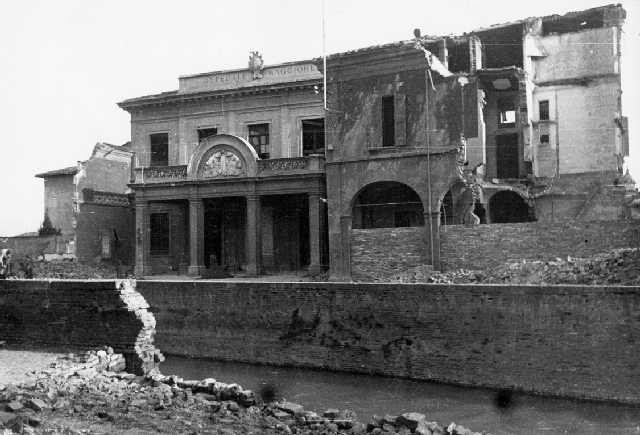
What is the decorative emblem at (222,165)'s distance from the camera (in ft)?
92.6

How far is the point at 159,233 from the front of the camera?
111 feet

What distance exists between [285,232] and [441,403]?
60.4 ft

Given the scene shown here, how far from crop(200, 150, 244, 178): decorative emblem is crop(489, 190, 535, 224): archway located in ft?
41.0

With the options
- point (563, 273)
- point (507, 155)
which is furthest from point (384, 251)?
point (507, 155)

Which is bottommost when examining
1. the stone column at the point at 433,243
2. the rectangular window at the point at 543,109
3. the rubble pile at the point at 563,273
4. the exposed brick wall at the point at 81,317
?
the exposed brick wall at the point at 81,317

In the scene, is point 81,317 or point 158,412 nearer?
point 158,412

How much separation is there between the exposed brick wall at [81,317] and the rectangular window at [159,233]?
17.2 meters

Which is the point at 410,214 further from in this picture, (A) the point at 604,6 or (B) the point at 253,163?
(A) the point at 604,6

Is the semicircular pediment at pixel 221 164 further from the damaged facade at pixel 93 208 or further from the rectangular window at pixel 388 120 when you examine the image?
the damaged facade at pixel 93 208

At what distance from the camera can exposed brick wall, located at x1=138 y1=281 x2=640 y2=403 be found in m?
12.5

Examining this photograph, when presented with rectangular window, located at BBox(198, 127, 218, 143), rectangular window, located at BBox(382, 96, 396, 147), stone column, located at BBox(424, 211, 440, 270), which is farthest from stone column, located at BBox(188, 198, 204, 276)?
stone column, located at BBox(424, 211, 440, 270)

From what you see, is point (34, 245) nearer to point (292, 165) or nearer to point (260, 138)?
point (260, 138)

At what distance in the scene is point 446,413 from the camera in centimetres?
1245

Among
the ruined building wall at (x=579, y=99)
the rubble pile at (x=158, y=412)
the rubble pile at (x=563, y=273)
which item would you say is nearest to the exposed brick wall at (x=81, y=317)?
the rubble pile at (x=158, y=412)
